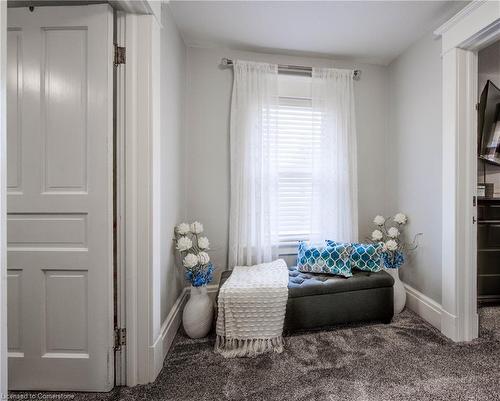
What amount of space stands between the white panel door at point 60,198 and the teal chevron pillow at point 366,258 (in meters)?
1.88

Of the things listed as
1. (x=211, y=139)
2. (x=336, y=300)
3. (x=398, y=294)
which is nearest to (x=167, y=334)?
(x=336, y=300)

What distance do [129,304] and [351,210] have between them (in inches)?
82.4

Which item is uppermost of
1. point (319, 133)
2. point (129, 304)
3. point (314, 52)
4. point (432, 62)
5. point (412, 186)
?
point (314, 52)

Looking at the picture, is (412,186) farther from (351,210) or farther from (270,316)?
(270,316)

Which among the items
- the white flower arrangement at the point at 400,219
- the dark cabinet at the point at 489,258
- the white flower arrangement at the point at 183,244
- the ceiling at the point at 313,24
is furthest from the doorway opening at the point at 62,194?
the dark cabinet at the point at 489,258

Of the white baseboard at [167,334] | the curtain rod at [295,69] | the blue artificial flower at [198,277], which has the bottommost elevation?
the white baseboard at [167,334]

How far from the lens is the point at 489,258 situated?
257cm

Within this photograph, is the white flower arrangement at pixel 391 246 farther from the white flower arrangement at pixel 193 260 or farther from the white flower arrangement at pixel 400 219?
the white flower arrangement at pixel 193 260

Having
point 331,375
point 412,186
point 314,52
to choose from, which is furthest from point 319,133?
point 331,375

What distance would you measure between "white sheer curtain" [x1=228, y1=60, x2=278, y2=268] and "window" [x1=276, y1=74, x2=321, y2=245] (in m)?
0.17

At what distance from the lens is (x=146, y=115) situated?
57.3 inches

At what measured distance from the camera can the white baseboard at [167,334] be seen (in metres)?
1.51

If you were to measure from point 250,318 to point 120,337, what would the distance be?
2.70ft

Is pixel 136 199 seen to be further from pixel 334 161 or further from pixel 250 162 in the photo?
pixel 334 161
